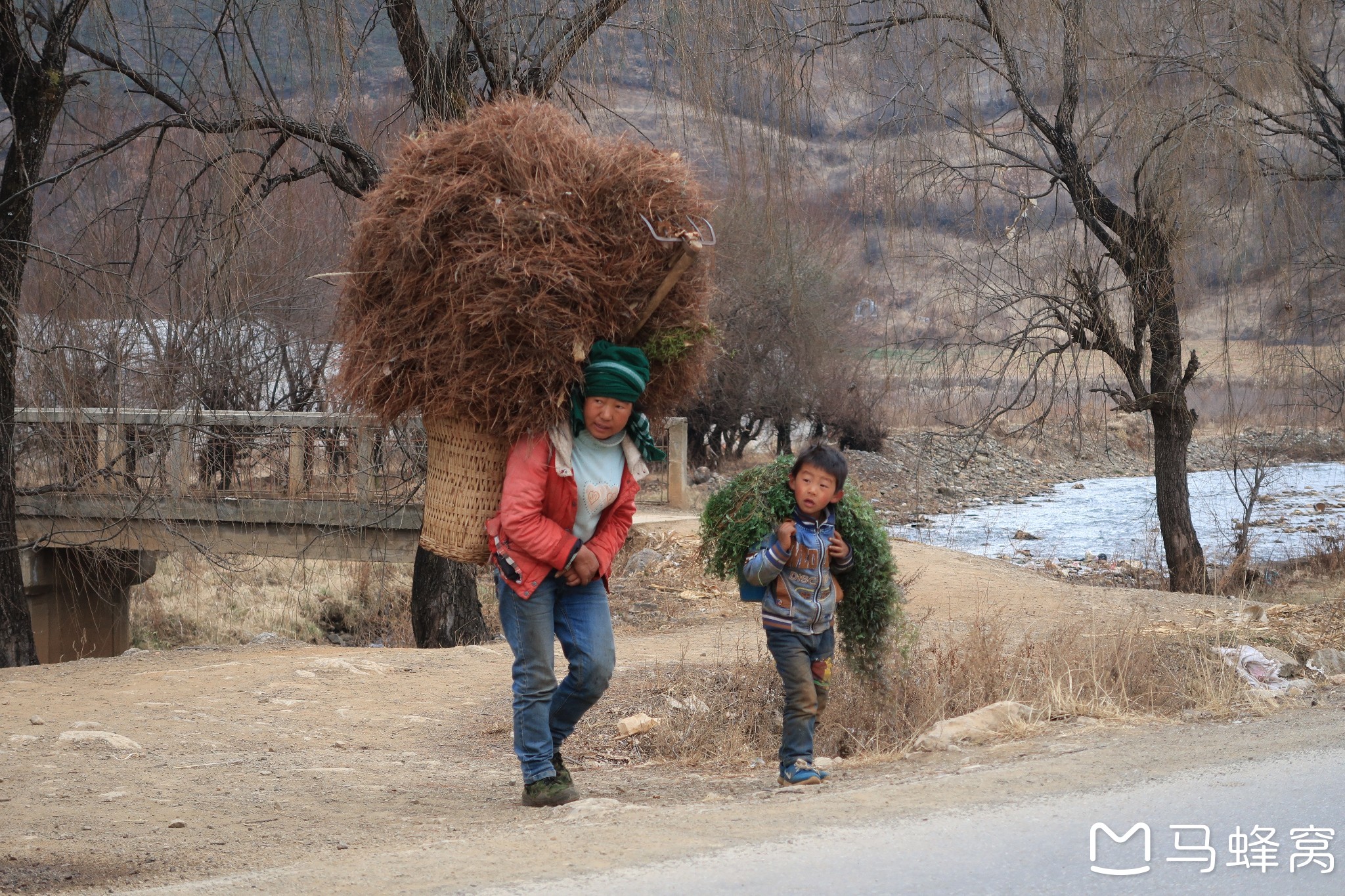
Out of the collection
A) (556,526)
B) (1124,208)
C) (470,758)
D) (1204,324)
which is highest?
(1124,208)

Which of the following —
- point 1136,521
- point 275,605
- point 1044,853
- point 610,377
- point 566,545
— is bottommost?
point 275,605

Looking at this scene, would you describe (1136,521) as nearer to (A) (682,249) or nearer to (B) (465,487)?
(A) (682,249)

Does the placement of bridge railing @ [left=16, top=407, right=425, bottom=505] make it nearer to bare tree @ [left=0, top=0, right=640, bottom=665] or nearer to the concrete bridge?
the concrete bridge

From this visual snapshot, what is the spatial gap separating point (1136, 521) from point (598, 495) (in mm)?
19978

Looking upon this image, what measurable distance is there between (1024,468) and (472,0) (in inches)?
1029

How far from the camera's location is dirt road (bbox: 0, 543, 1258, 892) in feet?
12.1

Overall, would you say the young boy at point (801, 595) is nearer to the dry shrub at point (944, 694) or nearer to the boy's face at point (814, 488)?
the boy's face at point (814, 488)

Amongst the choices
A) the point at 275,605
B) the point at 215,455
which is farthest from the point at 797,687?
the point at 275,605

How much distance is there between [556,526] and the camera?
4.25m

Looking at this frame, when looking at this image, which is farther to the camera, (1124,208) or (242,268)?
(1124,208)

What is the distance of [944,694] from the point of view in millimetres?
6184

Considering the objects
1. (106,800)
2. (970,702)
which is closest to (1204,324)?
(970,702)

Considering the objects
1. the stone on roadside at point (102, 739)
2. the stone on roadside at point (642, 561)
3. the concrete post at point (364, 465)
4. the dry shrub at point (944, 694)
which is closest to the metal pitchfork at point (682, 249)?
the dry shrub at point (944, 694)

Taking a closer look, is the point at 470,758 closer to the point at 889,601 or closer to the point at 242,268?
the point at 889,601
